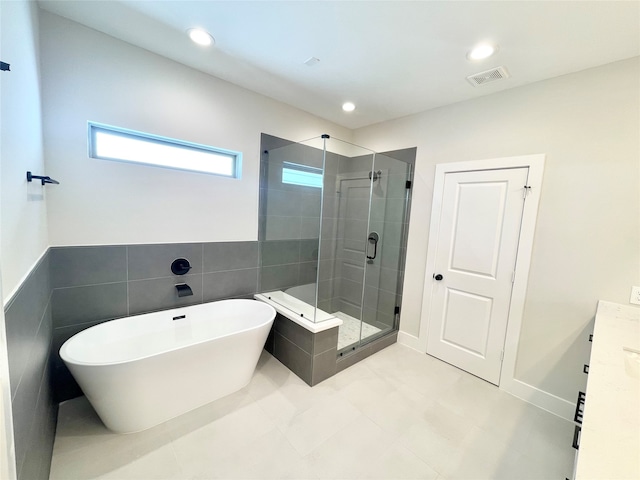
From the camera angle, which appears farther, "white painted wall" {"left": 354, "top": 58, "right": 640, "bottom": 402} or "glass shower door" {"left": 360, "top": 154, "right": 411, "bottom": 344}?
"glass shower door" {"left": 360, "top": 154, "right": 411, "bottom": 344}

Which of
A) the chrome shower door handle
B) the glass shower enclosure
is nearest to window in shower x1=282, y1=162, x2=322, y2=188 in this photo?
the glass shower enclosure

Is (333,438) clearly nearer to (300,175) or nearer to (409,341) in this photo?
(409,341)

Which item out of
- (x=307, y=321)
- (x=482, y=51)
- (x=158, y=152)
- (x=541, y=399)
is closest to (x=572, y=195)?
(x=482, y=51)

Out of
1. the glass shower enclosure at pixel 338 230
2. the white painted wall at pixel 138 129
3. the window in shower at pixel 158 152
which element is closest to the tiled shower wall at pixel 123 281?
the white painted wall at pixel 138 129

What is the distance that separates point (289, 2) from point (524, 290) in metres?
2.80

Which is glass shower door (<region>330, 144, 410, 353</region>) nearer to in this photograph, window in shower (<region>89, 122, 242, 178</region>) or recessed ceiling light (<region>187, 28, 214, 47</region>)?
window in shower (<region>89, 122, 242, 178</region>)

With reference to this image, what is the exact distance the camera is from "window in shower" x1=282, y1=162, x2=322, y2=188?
9.56ft

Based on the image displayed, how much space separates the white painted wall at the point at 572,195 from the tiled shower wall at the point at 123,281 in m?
2.77

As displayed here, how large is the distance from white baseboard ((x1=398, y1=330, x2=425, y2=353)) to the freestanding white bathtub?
1.69 m

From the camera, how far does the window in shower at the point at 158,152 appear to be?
6.49 ft

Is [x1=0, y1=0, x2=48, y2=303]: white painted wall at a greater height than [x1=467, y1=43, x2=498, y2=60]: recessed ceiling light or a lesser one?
lesser

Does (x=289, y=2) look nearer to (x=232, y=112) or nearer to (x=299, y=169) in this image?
(x=232, y=112)

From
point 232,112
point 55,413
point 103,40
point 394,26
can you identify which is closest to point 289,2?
point 394,26

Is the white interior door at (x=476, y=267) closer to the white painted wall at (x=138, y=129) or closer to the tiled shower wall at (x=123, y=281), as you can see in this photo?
the white painted wall at (x=138, y=129)
